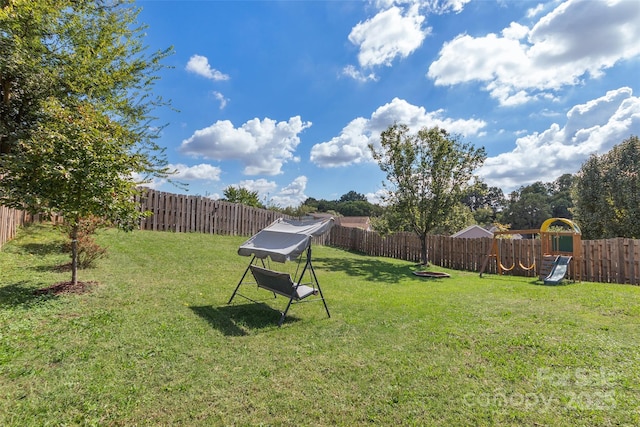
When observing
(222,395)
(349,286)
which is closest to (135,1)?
(349,286)

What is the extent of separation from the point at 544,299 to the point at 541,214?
69.2 m

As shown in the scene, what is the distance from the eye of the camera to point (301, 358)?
382 cm

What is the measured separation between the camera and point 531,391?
3.04 meters

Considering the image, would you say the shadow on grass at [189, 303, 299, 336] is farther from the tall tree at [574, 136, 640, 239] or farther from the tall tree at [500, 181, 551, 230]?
the tall tree at [500, 181, 551, 230]

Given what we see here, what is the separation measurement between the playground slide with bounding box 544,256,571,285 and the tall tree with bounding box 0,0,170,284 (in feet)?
37.7

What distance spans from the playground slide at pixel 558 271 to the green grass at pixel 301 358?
282cm

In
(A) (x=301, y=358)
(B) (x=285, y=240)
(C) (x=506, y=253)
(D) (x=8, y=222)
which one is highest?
(D) (x=8, y=222)

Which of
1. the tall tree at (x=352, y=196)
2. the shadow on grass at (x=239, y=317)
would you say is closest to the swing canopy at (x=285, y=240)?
the shadow on grass at (x=239, y=317)

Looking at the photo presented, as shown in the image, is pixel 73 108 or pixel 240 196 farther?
pixel 240 196

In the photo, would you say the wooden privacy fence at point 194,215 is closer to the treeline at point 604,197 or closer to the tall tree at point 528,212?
the treeline at point 604,197

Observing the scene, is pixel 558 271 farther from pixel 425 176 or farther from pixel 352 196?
pixel 352 196

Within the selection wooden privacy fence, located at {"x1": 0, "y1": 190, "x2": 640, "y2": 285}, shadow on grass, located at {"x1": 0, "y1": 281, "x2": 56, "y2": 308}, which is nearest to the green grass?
shadow on grass, located at {"x1": 0, "y1": 281, "x2": 56, "y2": 308}

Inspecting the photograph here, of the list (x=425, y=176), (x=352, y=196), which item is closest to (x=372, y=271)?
(x=425, y=176)

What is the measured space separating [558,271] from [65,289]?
43.1 feet
